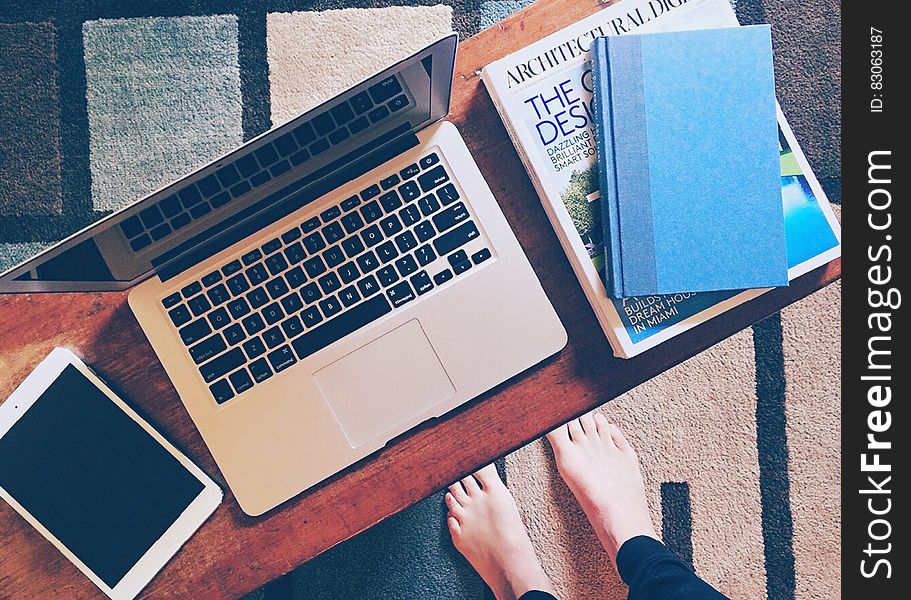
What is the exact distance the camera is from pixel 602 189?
0.65 m

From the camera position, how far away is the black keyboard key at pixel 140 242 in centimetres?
61

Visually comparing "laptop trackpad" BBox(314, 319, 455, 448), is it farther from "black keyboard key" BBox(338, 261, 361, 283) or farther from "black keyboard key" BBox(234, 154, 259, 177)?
"black keyboard key" BBox(234, 154, 259, 177)

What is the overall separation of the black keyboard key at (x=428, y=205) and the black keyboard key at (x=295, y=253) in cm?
12

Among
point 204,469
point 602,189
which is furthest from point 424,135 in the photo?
point 204,469

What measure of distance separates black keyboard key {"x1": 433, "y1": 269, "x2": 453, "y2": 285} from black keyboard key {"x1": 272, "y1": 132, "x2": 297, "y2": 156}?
0.58 feet

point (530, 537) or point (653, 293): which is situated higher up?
point (653, 293)

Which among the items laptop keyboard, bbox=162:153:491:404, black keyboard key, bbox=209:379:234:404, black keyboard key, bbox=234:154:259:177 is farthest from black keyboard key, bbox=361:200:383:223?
black keyboard key, bbox=209:379:234:404

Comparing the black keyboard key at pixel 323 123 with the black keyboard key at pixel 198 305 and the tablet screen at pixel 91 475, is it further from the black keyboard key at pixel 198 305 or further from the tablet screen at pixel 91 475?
the tablet screen at pixel 91 475

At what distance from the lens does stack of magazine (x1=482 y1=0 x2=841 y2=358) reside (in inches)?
25.6

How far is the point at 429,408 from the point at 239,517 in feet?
0.71

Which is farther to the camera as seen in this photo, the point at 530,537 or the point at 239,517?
the point at 530,537
